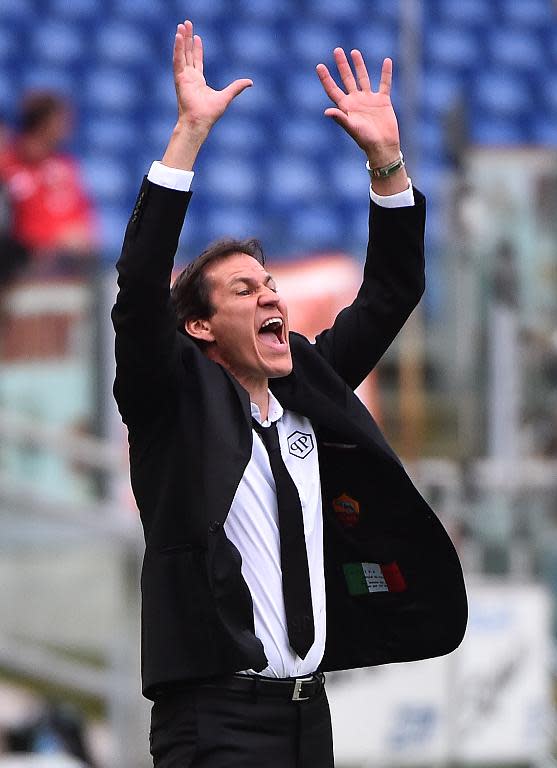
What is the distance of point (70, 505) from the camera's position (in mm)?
5438

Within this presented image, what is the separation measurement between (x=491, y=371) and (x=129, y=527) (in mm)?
1857

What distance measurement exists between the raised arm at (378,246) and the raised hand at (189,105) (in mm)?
272

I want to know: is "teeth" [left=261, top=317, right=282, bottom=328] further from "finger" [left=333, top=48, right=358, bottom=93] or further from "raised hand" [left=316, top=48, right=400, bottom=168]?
"finger" [left=333, top=48, right=358, bottom=93]

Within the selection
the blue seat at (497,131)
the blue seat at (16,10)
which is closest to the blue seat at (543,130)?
the blue seat at (497,131)

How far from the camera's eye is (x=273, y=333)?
8.06 feet

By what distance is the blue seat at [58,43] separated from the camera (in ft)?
30.0

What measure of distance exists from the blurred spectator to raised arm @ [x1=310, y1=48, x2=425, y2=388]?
4.93 m

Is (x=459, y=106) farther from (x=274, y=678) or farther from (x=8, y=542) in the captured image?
(x=274, y=678)

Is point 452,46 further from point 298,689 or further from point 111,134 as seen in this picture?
point 298,689

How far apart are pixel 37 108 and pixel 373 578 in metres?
6.23

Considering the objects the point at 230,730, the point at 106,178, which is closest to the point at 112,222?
the point at 106,178

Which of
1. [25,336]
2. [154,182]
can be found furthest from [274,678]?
[25,336]

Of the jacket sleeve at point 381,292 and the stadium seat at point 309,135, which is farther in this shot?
the stadium seat at point 309,135

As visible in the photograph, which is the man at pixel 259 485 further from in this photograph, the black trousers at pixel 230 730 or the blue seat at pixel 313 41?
the blue seat at pixel 313 41
